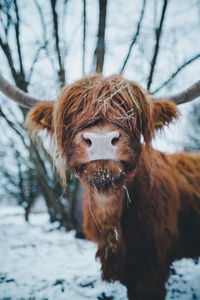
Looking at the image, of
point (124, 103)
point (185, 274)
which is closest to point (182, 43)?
point (124, 103)

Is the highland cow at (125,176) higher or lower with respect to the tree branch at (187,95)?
lower

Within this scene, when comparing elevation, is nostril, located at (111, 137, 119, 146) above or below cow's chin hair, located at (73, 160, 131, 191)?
above

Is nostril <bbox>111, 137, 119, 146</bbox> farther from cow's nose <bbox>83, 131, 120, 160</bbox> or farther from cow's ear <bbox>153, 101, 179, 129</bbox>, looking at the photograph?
cow's ear <bbox>153, 101, 179, 129</bbox>

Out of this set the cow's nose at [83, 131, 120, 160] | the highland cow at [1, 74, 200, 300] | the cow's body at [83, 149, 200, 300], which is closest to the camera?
the cow's nose at [83, 131, 120, 160]

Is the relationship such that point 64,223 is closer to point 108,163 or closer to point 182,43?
point 108,163

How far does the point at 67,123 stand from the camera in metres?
1.37

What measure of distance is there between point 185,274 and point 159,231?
4.46 ft

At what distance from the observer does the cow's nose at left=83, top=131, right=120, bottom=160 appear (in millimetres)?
1014

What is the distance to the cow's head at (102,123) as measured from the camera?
3.55 feet

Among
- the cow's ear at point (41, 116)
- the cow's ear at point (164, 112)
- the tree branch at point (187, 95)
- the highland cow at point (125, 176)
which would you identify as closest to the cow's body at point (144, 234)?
the highland cow at point (125, 176)

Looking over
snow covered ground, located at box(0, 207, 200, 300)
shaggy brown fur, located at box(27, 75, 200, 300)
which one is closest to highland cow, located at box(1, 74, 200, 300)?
shaggy brown fur, located at box(27, 75, 200, 300)

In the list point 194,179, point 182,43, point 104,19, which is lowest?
point 194,179

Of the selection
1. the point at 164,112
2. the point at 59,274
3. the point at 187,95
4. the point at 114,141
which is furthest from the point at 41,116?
the point at 59,274

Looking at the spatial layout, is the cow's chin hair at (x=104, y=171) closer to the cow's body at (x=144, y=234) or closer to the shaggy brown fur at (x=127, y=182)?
the shaggy brown fur at (x=127, y=182)
